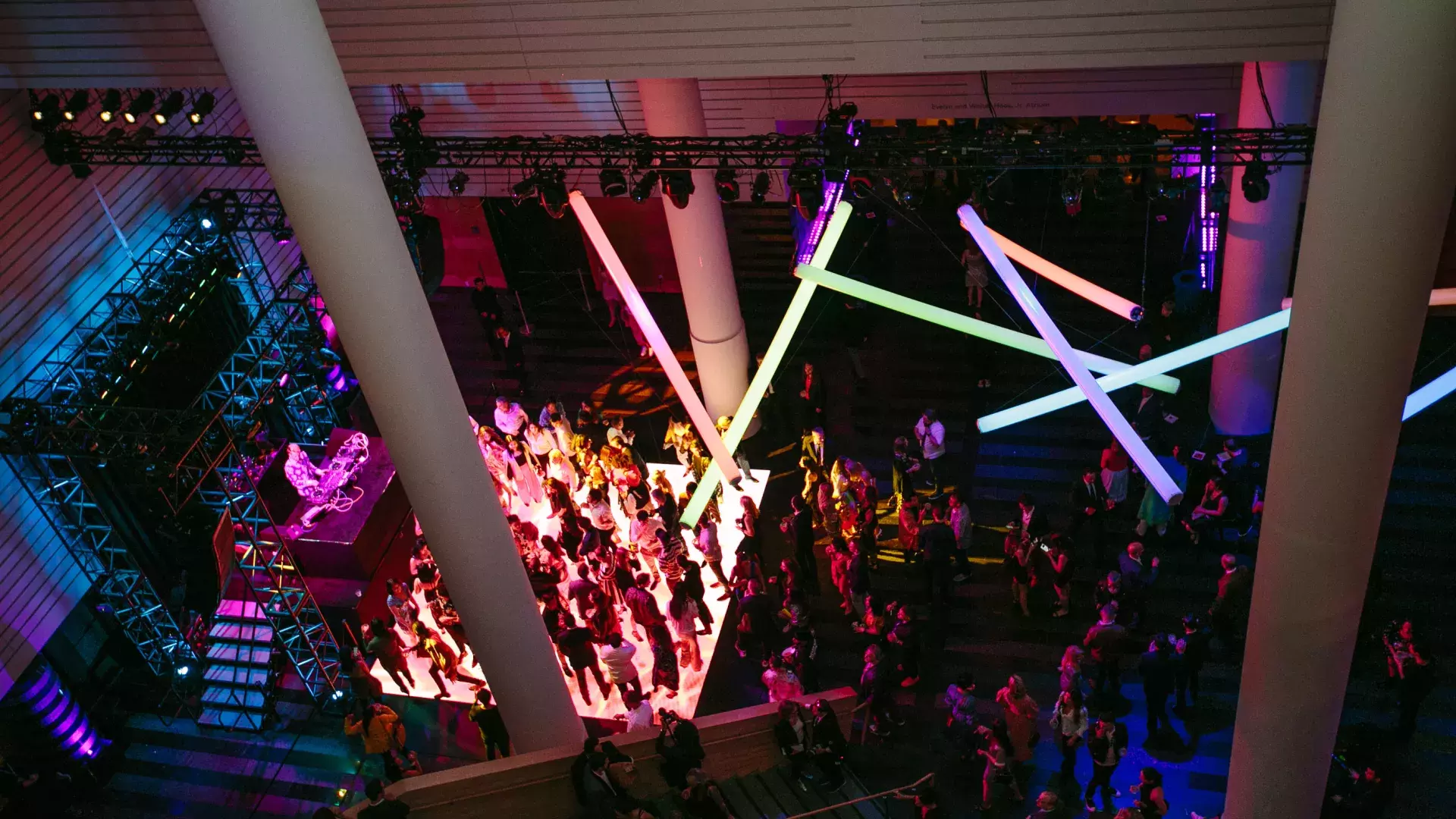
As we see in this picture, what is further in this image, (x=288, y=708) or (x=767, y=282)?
(x=767, y=282)

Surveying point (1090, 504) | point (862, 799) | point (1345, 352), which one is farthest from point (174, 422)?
point (1345, 352)

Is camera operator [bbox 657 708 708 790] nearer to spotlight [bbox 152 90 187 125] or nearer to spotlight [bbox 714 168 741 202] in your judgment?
spotlight [bbox 714 168 741 202]

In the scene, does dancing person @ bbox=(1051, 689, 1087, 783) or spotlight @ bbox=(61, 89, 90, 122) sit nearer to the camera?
dancing person @ bbox=(1051, 689, 1087, 783)

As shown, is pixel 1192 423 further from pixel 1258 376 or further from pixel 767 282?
pixel 767 282

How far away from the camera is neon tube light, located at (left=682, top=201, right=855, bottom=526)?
9750mm

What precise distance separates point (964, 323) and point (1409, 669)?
3749 millimetres

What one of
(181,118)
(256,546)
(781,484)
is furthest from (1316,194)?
(181,118)

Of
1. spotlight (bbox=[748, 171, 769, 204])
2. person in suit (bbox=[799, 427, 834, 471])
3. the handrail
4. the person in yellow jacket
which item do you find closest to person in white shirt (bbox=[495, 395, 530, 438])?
person in suit (bbox=[799, 427, 834, 471])

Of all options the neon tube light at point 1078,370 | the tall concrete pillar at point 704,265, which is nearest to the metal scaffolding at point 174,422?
the tall concrete pillar at point 704,265

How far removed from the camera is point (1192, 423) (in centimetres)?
1161

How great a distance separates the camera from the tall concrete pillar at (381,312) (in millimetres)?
5852

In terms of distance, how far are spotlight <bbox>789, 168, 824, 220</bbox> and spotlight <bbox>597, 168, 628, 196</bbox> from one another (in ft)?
4.76

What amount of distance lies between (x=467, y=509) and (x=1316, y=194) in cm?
467

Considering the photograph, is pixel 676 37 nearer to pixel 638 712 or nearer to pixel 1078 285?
pixel 1078 285
